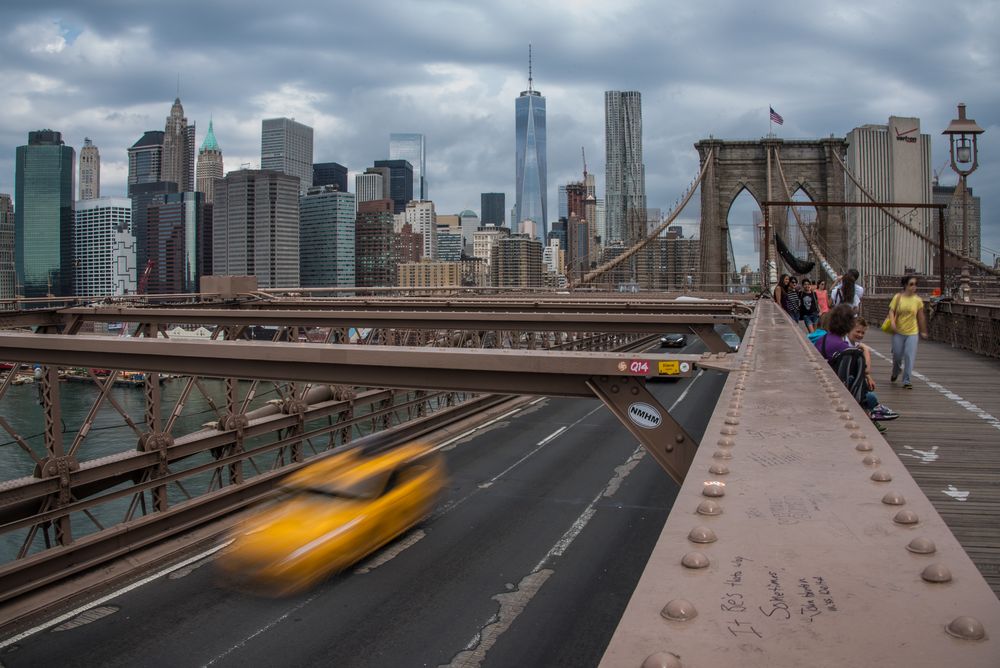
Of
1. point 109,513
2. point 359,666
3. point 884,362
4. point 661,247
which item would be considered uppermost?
point 661,247

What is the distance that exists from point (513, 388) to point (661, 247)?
5396 inches

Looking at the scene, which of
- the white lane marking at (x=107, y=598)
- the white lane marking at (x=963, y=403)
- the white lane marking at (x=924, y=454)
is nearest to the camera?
the white lane marking at (x=924, y=454)

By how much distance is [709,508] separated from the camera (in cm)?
251

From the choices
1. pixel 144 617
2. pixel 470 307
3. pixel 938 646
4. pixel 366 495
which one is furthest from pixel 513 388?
pixel 470 307

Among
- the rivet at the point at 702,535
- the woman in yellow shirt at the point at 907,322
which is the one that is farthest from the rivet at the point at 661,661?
the woman in yellow shirt at the point at 907,322

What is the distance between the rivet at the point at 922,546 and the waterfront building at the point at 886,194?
2812 inches

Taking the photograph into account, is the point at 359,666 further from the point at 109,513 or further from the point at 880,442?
the point at 109,513

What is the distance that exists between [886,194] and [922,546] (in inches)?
4458

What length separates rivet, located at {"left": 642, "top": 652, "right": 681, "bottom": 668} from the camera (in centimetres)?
152

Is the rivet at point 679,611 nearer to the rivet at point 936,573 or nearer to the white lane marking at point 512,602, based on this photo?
the rivet at point 936,573

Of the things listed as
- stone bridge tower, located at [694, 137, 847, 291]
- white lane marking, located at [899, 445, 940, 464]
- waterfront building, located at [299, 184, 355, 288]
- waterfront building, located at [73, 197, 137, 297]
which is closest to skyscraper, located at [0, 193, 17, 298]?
waterfront building, located at [73, 197, 137, 297]

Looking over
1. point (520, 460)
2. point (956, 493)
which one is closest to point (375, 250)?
point (520, 460)

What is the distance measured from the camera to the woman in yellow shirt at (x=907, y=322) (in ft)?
36.3

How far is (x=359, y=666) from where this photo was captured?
31.3 ft
